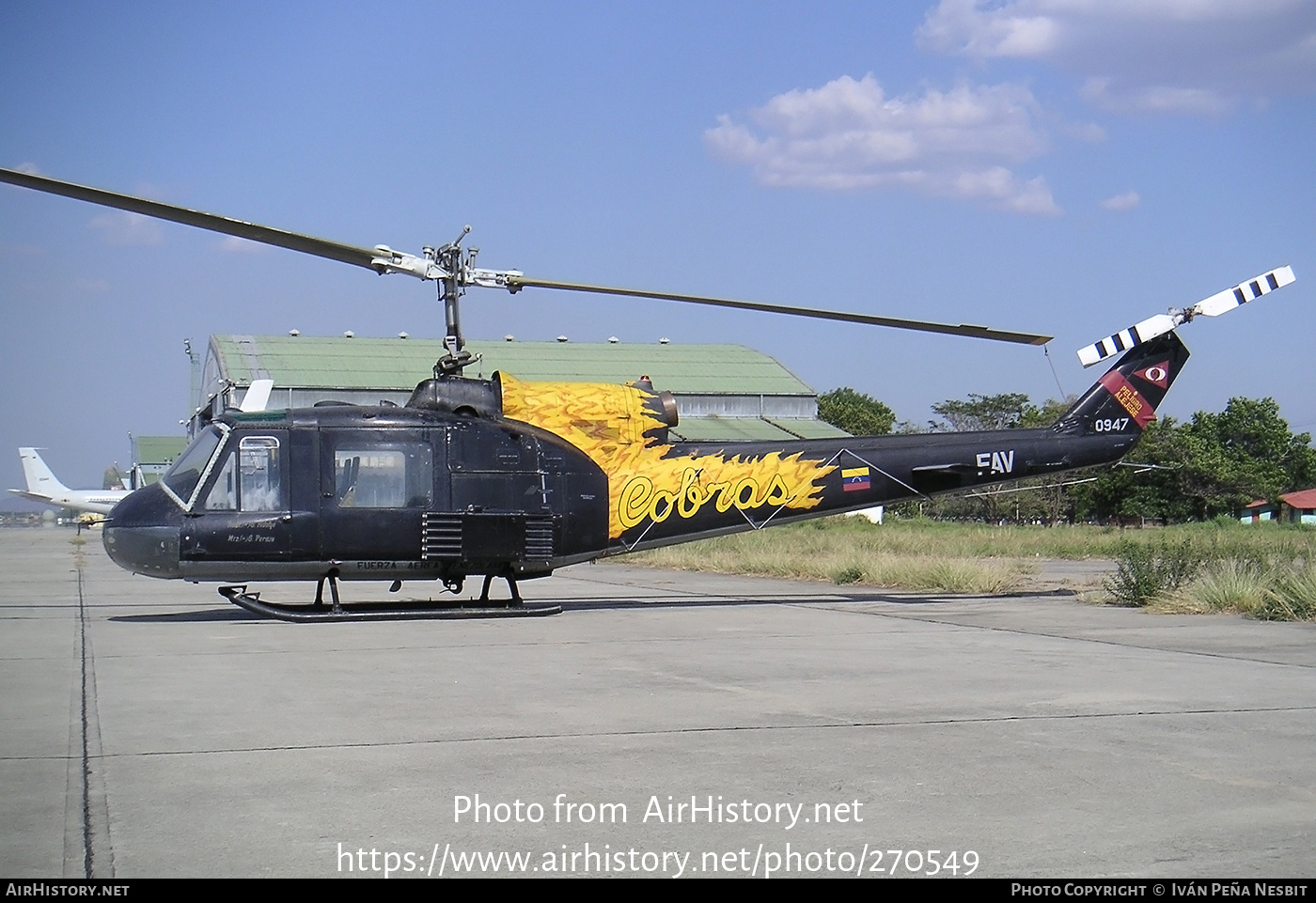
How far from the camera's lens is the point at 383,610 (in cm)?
1402

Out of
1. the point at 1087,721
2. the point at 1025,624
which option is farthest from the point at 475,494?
the point at 1087,721

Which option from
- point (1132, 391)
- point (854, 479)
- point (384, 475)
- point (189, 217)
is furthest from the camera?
point (1132, 391)

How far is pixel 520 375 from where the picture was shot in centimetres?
5628

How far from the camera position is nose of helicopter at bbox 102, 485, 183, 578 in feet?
42.9

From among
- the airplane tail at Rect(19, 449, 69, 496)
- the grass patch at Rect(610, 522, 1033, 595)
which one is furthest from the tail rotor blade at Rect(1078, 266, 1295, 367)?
the airplane tail at Rect(19, 449, 69, 496)

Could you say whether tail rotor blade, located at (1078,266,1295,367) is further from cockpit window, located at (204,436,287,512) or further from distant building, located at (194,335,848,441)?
distant building, located at (194,335,848,441)

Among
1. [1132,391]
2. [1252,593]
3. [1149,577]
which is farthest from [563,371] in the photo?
[1252,593]

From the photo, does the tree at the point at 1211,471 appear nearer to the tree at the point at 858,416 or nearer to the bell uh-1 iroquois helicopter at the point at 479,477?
the tree at the point at 858,416

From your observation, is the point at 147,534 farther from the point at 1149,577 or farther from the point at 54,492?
the point at 54,492

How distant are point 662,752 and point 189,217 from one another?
6.90 m

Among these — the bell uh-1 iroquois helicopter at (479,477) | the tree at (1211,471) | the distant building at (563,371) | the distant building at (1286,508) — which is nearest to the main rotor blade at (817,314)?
the bell uh-1 iroquois helicopter at (479,477)

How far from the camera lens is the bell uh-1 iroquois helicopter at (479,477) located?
13.3 meters

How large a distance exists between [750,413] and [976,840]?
55918 millimetres
